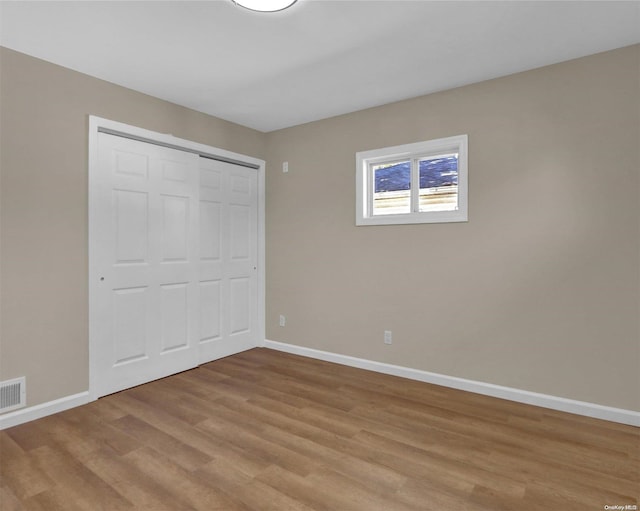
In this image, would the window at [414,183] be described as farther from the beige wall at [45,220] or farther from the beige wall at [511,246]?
the beige wall at [45,220]

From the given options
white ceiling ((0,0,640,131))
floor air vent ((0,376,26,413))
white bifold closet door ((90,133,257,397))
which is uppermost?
white ceiling ((0,0,640,131))

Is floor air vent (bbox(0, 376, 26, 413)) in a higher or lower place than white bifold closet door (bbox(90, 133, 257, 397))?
lower

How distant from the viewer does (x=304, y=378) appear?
138 inches

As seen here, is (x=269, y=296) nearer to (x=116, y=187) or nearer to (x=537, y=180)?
(x=116, y=187)

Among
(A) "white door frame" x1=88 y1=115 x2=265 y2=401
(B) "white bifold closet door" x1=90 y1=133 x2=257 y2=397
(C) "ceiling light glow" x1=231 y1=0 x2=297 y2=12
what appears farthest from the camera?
(B) "white bifold closet door" x1=90 y1=133 x2=257 y2=397

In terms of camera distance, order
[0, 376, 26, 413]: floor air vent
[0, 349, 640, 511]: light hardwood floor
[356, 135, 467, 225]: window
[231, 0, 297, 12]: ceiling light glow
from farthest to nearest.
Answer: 1. [356, 135, 467, 225]: window
2. [0, 376, 26, 413]: floor air vent
3. [231, 0, 297, 12]: ceiling light glow
4. [0, 349, 640, 511]: light hardwood floor

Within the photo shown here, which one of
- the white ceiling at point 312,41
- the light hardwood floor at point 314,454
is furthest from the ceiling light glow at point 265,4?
the light hardwood floor at point 314,454

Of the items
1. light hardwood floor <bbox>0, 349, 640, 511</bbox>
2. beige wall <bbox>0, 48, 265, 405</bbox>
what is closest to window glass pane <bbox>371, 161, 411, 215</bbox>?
light hardwood floor <bbox>0, 349, 640, 511</bbox>

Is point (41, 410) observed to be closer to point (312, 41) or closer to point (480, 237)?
point (312, 41)

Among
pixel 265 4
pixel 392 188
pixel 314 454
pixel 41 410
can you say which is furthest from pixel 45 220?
pixel 392 188

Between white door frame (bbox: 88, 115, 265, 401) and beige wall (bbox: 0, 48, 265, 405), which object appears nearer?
beige wall (bbox: 0, 48, 265, 405)

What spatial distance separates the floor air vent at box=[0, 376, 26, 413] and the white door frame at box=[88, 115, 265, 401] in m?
0.44

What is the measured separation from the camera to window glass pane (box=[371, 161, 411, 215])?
368 centimetres

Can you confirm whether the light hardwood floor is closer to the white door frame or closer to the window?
the white door frame
